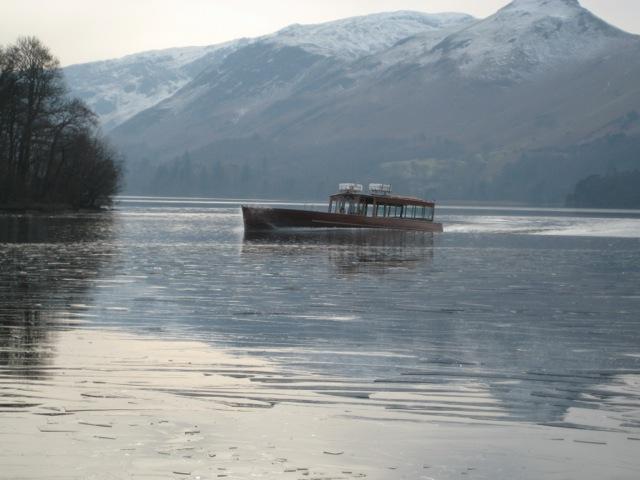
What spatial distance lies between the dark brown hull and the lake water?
1877 inches

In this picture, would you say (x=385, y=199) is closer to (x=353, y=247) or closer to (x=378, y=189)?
(x=378, y=189)

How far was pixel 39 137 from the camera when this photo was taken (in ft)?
496

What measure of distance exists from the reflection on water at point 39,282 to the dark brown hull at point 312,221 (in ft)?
85.2

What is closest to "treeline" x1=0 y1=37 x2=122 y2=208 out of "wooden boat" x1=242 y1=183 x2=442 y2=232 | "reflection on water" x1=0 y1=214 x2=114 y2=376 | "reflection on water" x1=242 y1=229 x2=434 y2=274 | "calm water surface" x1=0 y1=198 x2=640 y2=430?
"wooden boat" x1=242 y1=183 x2=442 y2=232

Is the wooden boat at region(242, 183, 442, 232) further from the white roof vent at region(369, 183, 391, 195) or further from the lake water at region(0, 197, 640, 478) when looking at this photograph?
the lake water at region(0, 197, 640, 478)

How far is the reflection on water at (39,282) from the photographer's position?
2778 centimetres

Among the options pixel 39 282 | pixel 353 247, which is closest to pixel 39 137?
pixel 353 247

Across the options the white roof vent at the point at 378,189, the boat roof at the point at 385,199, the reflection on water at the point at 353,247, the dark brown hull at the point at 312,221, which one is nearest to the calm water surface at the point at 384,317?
the reflection on water at the point at 353,247

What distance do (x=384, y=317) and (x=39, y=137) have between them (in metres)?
119

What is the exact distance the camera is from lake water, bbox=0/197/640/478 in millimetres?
23062

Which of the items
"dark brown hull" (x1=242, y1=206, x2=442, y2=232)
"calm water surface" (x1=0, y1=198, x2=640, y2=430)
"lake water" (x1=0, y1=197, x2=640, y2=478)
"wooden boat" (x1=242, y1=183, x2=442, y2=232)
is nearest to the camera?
"lake water" (x1=0, y1=197, x2=640, y2=478)

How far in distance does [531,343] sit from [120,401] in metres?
13.4

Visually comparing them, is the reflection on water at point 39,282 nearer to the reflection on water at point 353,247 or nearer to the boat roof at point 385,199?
the reflection on water at point 353,247

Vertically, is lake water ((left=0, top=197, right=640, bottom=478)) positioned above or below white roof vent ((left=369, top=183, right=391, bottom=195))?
below
